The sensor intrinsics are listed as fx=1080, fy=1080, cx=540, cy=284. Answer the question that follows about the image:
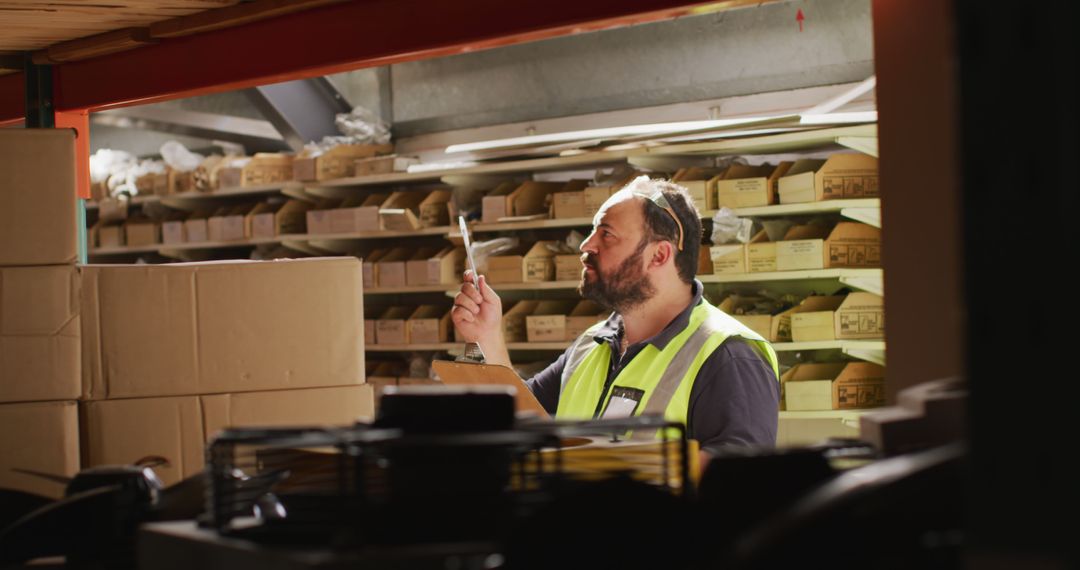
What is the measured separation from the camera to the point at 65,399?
2.06 m

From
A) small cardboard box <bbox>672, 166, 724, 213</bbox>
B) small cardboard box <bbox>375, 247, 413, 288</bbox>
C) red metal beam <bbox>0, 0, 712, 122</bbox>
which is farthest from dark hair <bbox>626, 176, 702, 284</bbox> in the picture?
small cardboard box <bbox>375, 247, 413, 288</bbox>

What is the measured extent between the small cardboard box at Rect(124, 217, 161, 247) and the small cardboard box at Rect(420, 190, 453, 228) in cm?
208

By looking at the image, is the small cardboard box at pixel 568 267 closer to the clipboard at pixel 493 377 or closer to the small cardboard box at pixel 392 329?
the small cardboard box at pixel 392 329

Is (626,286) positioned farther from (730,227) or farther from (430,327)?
(430,327)

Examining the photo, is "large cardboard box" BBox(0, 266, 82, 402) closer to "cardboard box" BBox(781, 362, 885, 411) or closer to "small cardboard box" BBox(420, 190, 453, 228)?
"cardboard box" BBox(781, 362, 885, 411)

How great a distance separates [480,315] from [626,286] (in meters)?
0.49

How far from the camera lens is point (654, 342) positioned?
3080 millimetres

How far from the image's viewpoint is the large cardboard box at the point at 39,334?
200 centimetres

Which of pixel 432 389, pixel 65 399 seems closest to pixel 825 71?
pixel 65 399

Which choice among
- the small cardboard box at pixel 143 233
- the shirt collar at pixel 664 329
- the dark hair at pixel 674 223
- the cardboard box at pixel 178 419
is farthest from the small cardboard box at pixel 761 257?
the small cardboard box at pixel 143 233

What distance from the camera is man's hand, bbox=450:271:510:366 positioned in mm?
3426

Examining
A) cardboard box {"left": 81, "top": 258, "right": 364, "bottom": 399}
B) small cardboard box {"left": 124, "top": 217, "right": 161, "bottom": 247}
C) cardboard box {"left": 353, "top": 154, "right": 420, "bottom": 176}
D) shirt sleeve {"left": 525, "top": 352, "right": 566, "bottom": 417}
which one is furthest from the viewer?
small cardboard box {"left": 124, "top": 217, "right": 161, "bottom": 247}

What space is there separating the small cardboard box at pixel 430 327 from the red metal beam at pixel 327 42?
298 cm

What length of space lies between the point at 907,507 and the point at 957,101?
0.43m
